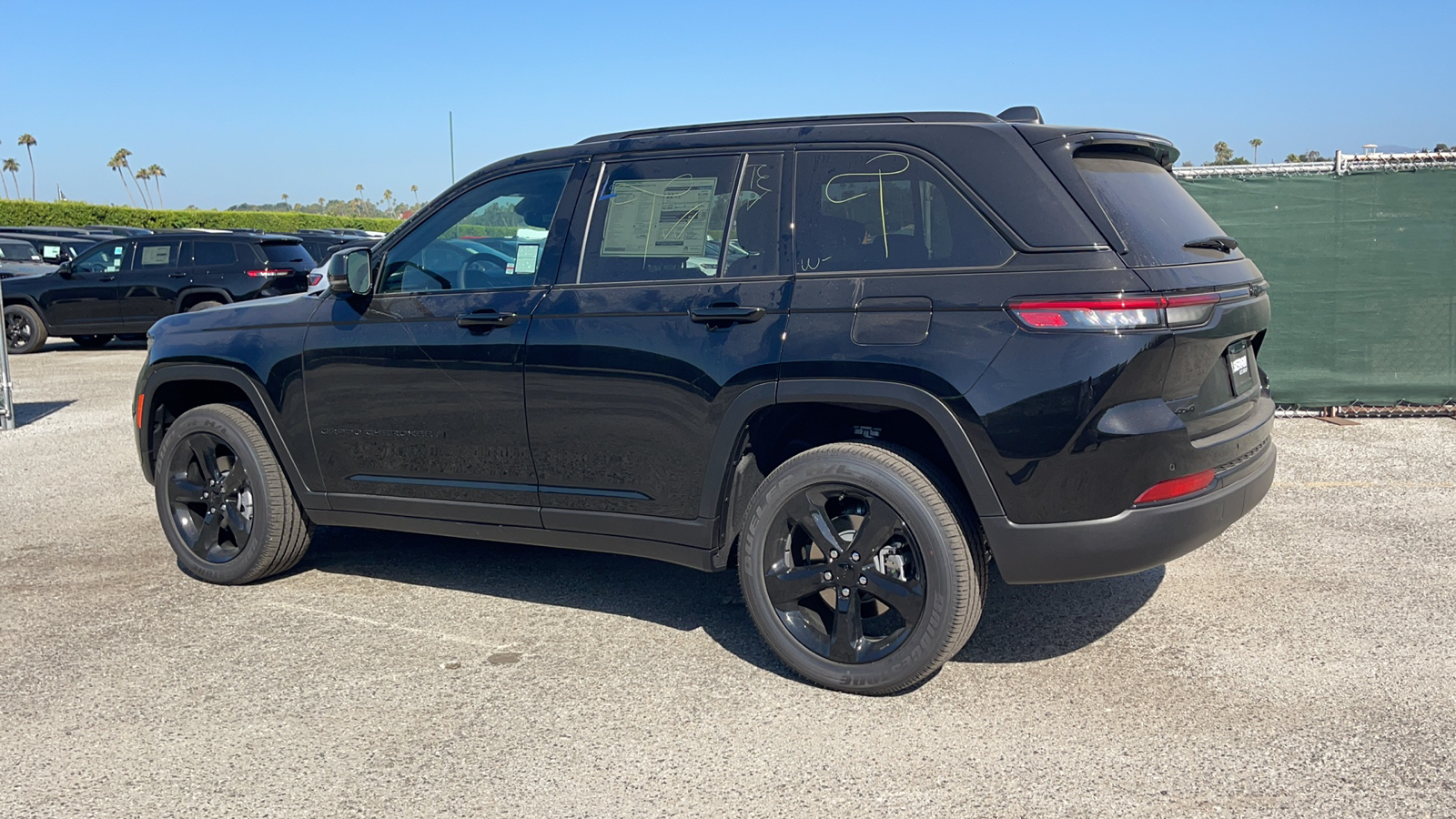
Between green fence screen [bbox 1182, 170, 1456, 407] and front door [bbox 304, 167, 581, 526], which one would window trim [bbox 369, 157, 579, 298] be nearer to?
front door [bbox 304, 167, 581, 526]

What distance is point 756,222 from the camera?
423 cm

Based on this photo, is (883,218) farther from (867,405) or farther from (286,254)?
(286,254)

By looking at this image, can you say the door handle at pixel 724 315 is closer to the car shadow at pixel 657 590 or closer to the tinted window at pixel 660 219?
the tinted window at pixel 660 219

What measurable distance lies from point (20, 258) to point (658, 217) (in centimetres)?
1985

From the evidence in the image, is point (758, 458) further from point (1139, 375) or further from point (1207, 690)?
point (1207, 690)

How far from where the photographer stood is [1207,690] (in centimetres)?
399

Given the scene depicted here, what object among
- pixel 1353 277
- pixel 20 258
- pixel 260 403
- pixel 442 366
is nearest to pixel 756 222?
pixel 442 366

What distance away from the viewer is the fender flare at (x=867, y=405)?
12.4 feet

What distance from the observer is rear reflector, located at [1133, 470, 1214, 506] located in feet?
12.1

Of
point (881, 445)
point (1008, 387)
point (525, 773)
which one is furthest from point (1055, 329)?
point (525, 773)

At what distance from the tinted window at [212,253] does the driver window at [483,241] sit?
12504 mm

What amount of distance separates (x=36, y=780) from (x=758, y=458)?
2468mm

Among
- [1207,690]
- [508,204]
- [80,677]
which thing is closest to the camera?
[1207,690]

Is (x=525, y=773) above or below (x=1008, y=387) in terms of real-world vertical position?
below
